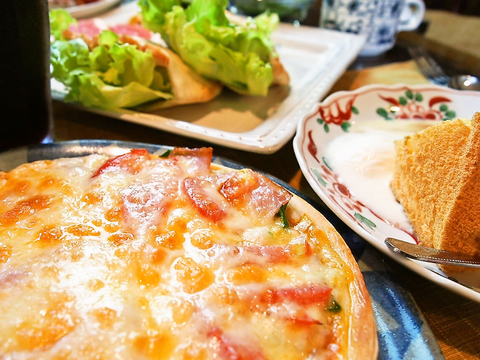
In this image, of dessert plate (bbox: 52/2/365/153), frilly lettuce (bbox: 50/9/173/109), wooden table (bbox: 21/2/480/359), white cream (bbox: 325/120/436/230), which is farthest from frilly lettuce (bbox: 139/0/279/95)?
white cream (bbox: 325/120/436/230)

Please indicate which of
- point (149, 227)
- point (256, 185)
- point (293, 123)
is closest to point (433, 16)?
point (293, 123)

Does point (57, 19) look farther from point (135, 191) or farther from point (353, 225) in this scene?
point (353, 225)

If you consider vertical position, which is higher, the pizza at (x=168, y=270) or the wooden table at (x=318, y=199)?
the pizza at (x=168, y=270)

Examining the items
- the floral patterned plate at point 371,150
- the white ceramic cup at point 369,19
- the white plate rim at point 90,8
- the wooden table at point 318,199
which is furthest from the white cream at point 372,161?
the white plate rim at point 90,8

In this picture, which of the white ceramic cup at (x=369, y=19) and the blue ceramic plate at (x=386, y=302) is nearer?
the blue ceramic plate at (x=386, y=302)

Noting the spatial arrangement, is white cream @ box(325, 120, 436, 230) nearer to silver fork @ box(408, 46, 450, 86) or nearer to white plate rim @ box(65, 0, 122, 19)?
silver fork @ box(408, 46, 450, 86)

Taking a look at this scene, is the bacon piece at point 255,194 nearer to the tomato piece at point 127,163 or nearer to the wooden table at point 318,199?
the tomato piece at point 127,163
